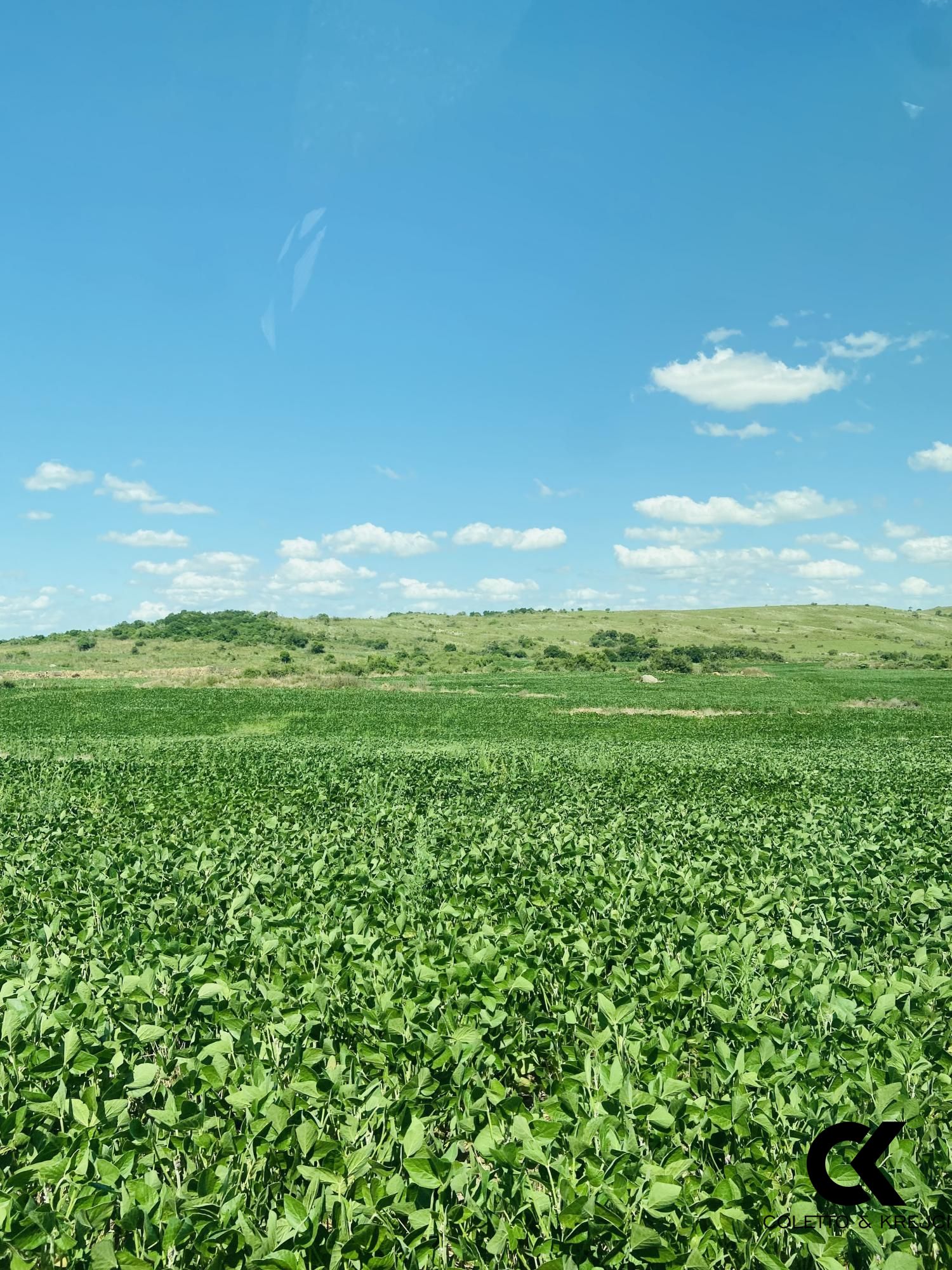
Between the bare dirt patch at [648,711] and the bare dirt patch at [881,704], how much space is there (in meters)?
10.3

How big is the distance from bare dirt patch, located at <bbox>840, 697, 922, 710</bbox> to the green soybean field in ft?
161

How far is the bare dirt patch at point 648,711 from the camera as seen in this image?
172ft

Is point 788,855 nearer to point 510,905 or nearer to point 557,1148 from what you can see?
point 510,905

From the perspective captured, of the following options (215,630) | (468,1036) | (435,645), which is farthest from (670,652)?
(468,1036)

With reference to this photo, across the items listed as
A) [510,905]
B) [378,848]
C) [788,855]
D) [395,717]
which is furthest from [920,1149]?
[395,717]

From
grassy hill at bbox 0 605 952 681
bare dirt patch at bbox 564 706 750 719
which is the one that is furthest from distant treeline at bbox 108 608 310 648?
bare dirt patch at bbox 564 706 750 719

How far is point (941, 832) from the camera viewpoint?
13000 millimetres

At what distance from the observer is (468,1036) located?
198 inches

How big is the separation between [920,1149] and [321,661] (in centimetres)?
11105

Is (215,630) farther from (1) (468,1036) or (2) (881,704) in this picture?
(1) (468,1036)

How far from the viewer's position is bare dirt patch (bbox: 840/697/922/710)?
190 feet

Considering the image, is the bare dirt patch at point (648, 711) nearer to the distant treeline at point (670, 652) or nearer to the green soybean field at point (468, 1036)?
the green soybean field at point (468, 1036)

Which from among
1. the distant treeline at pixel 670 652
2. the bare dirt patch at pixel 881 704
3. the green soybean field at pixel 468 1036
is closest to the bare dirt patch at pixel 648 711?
the bare dirt patch at pixel 881 704

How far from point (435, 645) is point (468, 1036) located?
156 meters
